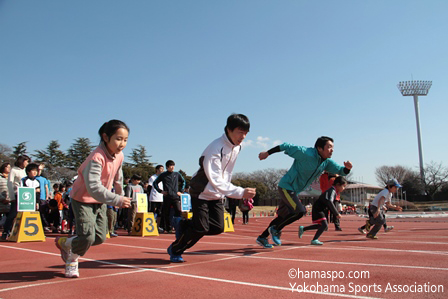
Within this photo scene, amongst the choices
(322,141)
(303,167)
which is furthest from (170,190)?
(322,141)

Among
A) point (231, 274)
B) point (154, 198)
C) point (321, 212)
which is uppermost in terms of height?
point (154, 198)

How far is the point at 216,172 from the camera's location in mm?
4395

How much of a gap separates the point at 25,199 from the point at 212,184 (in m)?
5.92

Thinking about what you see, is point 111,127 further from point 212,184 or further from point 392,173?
point 392,173

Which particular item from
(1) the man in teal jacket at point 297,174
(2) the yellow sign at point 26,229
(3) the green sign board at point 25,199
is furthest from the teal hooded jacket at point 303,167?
(3) the green sign board at point 25,199

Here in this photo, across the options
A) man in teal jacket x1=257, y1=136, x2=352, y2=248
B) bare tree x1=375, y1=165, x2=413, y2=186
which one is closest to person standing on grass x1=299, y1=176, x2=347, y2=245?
man in teal jacket x1=257, y1=136, x2=352, y2=248

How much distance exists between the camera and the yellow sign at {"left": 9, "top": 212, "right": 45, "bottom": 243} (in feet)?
26.1

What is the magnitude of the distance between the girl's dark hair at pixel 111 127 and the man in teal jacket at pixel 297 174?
2.74 m

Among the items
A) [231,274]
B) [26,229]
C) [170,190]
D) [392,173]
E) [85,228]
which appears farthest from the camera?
[392,173]

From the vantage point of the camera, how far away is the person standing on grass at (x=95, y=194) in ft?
12.0

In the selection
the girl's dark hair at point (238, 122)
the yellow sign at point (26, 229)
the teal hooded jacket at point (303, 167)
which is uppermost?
the girl's dark hair at point (238, 122)

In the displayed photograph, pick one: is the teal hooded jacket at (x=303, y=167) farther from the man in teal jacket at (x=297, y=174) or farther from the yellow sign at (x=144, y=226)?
the yellow sign at (x=144, y=226)

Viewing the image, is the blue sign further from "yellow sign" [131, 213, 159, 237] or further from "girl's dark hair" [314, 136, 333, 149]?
"girl's dark hair" [314, 136, 333, 149]

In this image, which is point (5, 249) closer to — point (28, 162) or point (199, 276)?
point (28, 162)
